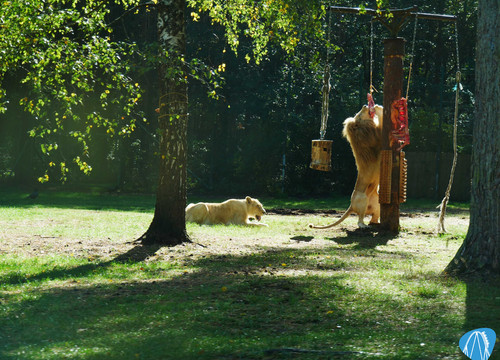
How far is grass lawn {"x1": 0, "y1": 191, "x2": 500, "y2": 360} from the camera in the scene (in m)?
5.11

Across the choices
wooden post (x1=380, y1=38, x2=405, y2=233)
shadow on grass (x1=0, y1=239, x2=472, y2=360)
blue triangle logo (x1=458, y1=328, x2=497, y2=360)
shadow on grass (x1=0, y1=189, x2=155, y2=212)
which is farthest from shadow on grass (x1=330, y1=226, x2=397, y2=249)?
blue triangle logo (x1=458, y1=328, x2=497, y2=360)

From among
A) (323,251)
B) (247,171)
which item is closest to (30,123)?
(247,171)

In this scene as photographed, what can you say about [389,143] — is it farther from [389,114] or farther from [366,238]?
[366,238]

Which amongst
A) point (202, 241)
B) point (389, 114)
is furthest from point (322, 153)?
point (202, 241)

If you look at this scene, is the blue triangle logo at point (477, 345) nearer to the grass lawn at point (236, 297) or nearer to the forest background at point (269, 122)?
the grass lawn at point (236, 297)

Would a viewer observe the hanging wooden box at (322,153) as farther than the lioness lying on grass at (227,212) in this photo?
No

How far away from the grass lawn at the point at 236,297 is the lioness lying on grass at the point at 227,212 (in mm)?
1630

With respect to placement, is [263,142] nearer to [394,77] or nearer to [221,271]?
[394,77]

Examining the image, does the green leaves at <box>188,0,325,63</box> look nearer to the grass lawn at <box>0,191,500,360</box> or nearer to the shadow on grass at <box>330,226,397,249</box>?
the shadow on grass at <box>330,226,397,249</box>

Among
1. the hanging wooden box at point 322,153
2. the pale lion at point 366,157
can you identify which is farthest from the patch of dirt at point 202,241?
the hanging wooden box at point 322,153

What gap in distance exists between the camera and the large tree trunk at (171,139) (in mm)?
10062

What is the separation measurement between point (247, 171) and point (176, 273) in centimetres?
1498

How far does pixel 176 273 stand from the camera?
27.0ft

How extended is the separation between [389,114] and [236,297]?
6423mm
